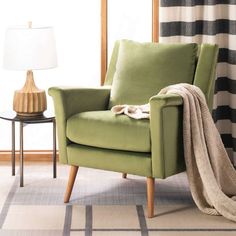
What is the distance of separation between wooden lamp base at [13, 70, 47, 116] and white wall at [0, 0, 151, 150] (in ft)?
1.90

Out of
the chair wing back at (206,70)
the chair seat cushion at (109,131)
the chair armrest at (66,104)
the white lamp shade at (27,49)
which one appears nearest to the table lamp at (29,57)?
the white lamp shade at (27,49)

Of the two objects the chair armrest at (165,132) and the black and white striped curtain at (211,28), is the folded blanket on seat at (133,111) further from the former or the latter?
the black and white striped curtain at (211,28)

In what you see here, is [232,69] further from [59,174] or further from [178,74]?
[59,174]

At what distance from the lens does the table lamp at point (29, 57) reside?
12.6ft

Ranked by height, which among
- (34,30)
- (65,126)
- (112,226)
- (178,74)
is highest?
(34,30)

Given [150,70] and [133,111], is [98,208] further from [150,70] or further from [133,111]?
[150,70]

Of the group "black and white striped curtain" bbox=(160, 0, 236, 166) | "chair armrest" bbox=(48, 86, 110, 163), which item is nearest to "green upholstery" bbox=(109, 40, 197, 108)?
"chair armrest" bbox=(48, 86, 110, 163)

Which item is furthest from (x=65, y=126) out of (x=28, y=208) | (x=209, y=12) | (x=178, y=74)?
(x=209, y=12)

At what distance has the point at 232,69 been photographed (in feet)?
14.3

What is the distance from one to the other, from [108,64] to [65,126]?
1036mm

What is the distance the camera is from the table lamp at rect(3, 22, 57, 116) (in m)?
3.85

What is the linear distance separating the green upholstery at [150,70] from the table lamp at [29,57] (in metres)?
0.43

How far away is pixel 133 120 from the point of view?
11.3 feet

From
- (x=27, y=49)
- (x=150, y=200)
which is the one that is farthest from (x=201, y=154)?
(x=27, y=49)
